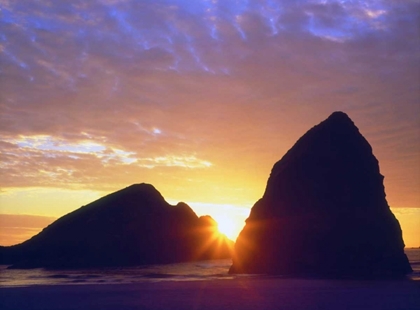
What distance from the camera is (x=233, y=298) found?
2667 centimetres

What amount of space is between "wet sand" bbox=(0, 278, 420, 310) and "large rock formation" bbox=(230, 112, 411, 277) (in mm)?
15173

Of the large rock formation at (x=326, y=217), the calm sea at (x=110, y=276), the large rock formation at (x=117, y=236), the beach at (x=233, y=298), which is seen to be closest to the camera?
the beach at (x=233, y=298)

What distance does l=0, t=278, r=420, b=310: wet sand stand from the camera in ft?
78.0

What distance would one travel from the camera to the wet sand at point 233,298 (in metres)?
23.8

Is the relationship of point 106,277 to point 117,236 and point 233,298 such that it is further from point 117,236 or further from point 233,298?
point 117,236

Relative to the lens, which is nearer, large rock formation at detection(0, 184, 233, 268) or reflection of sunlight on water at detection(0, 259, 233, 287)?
reflection of sunlight on water at detection(0, 259, 233, 287)

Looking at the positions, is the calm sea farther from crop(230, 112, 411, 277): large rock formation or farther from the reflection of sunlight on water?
crop(230, 112, 411, 277): large rock formation

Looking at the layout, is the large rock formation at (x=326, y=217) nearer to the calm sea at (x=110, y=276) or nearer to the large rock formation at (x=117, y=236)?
the calm sea at (x=110, y=276)

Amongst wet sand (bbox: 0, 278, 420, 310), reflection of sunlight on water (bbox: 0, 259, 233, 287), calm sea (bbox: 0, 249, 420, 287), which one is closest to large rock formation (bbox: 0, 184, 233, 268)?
calm sea (bbox: 0, 249, 420, 287)

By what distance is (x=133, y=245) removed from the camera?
97.2 metres

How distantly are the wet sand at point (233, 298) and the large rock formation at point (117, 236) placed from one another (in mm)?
59688

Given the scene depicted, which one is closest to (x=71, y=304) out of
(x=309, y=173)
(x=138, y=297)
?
(x=138, y=297)

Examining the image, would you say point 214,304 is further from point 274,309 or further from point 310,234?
point 310,234

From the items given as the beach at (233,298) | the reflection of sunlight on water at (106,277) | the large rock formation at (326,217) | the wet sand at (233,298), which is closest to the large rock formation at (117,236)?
the reflection of sunlight on water at (106,277)
